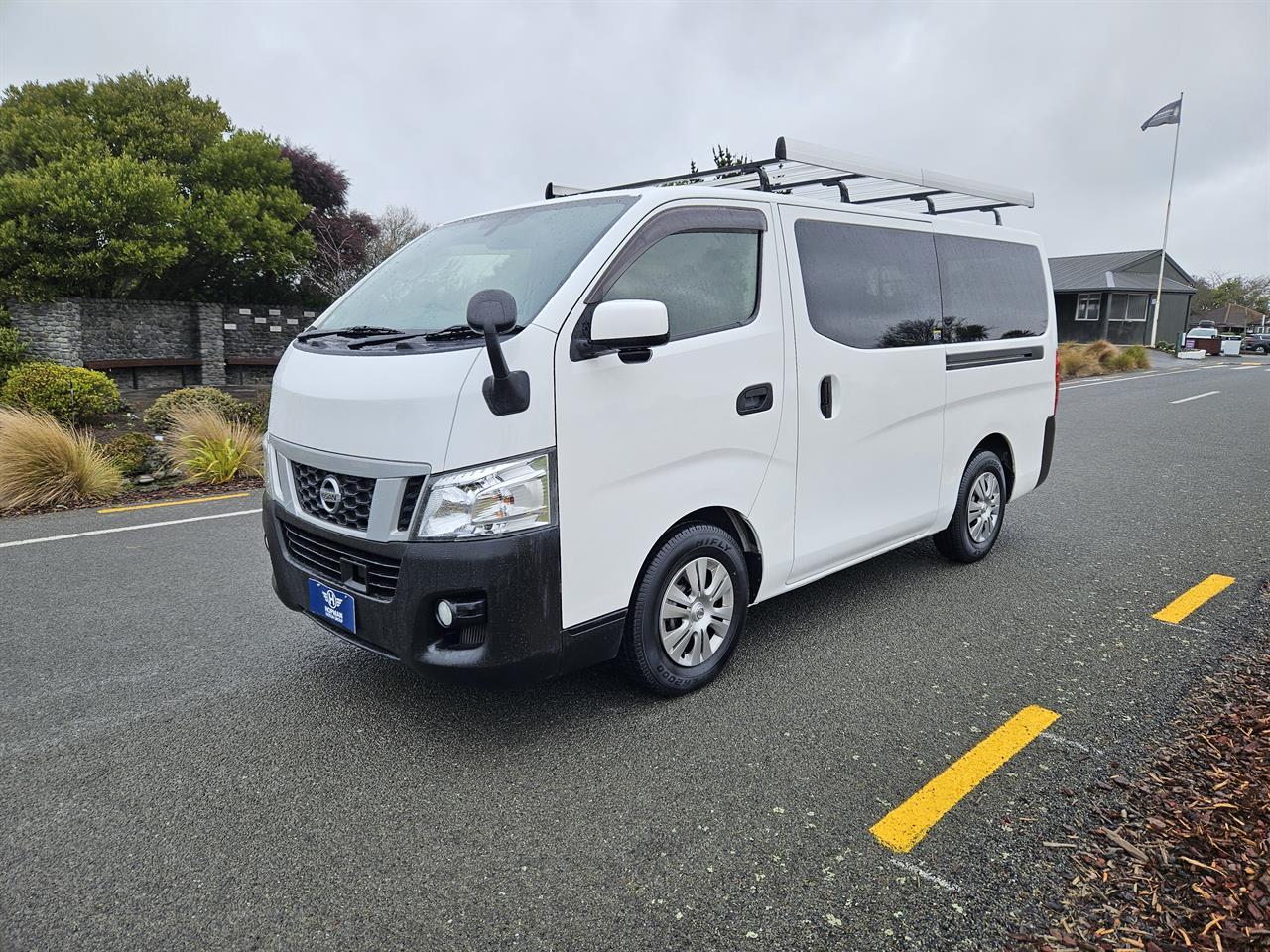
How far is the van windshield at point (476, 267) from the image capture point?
3225mm

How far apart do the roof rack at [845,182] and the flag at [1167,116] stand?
36.0 metres

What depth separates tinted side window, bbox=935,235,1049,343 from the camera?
4.72 m

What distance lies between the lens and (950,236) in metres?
4.78

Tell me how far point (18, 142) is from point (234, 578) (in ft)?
65.6

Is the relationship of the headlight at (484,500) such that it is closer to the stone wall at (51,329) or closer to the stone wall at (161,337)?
the stone wall at (161,337)

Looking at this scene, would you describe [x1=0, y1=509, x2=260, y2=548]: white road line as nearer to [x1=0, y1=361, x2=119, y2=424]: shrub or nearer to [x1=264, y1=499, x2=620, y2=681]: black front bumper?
[x1=264, y1=499, x2=620, y2=681]: black front bumper

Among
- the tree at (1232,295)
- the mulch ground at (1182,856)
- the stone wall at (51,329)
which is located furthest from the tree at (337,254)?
the tree at (1232,295)

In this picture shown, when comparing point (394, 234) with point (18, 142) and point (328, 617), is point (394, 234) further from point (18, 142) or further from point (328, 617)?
point (328, 617)

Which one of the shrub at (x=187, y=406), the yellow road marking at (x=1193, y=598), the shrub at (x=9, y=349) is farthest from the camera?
the shrub at (x=9, y=349)

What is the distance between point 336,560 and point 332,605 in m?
0.18

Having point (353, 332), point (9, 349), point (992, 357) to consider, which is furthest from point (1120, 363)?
point (9, 349)

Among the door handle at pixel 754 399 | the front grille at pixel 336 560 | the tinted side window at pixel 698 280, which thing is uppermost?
the tinted side window at pixel 698 280

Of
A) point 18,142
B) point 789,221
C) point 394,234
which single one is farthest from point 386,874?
point 394,234

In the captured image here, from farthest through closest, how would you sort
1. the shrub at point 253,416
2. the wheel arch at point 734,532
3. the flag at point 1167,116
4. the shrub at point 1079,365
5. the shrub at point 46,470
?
the flag at point 1167,116, the shrub at point 1079,365, the shrub at point 253,416, the shrub at point 46,470, the wheel arch at point 734,532
